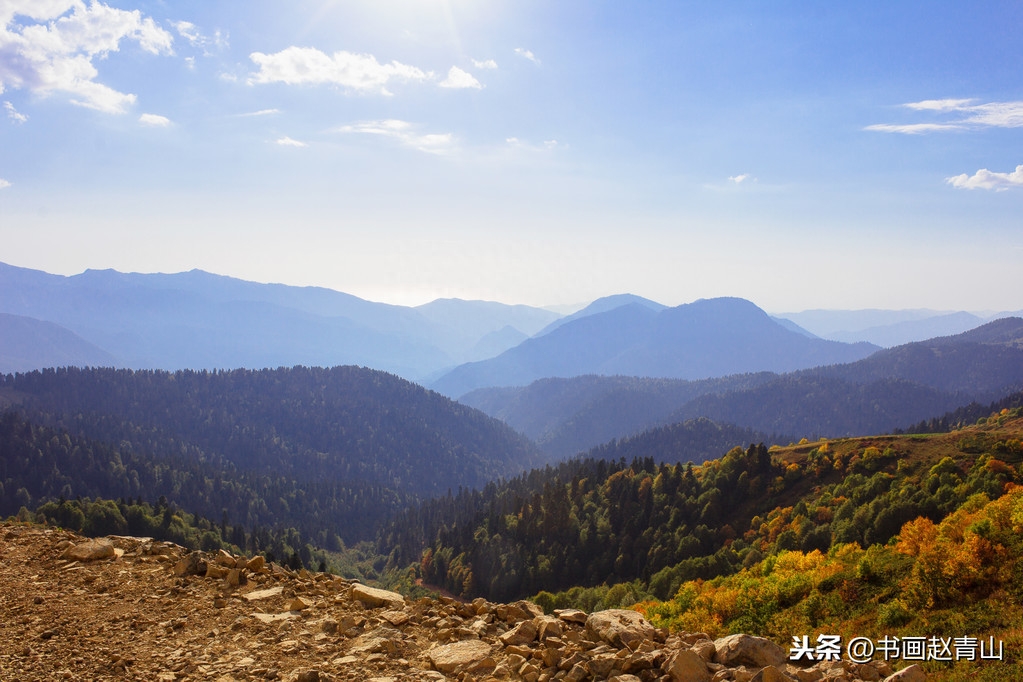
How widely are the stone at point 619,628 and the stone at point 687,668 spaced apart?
1.71 metres

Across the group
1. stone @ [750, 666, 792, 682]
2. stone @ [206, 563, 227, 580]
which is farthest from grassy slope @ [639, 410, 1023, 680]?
stone @ [206, 563, 227, 580]

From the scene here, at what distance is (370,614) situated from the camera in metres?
15.8

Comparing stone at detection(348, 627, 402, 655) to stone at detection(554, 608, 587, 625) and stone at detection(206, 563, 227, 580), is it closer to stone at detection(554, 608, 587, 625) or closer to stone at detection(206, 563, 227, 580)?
stone at detection(554, 608, 587, 625)

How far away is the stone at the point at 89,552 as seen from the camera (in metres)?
18.0

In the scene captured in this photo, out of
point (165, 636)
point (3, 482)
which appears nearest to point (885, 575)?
point (165, 636)

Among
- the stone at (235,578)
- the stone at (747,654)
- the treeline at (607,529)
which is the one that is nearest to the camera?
the stone at (747,654)

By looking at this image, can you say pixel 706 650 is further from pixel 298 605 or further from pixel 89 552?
pixel 89 552

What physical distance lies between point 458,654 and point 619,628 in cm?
398

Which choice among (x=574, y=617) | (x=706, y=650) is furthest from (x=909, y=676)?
(x=574, y=617)

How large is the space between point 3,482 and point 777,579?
243 metres

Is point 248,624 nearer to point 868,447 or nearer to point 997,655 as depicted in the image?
point 997,655

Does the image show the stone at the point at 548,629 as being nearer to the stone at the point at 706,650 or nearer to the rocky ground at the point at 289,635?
the rocky ground at the point at 289,635

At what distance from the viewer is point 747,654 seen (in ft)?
41.4

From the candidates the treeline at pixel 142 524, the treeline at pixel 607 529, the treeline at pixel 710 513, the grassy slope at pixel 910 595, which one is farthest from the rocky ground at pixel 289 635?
the treeline at pixel 142 524
